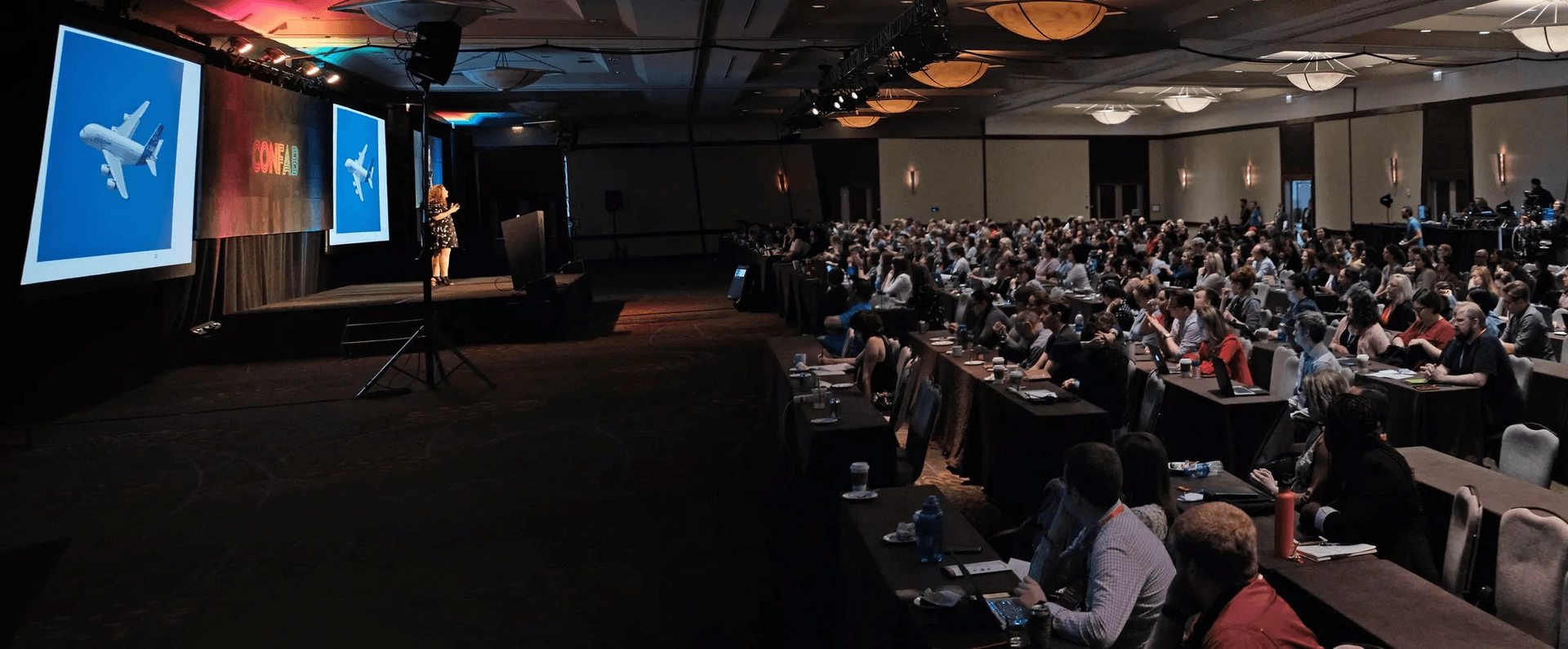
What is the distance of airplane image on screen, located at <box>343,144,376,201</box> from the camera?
14195mm

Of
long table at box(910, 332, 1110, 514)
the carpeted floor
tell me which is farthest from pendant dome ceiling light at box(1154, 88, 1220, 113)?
long table at box(910, 332, 1110, 514)

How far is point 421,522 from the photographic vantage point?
5.86 meters

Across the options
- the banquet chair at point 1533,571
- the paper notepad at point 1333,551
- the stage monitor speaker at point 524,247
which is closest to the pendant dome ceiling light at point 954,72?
the stage monitor speaker at point 524,247

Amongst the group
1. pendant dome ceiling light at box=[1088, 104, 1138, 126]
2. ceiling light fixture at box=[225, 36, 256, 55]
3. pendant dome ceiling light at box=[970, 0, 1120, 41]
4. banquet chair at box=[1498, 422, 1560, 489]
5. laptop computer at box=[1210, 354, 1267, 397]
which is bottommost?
banquet chair at box=[1498, 422, 1560, 489]

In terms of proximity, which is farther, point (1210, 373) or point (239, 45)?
point (239, 45)

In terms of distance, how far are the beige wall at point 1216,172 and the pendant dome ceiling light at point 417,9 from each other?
24649 millimetres

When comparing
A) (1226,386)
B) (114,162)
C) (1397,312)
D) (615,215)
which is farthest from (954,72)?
(615,215)

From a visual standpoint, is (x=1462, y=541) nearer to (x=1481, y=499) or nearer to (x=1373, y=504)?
(x=1373, y=504)

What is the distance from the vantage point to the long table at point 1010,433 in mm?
5414

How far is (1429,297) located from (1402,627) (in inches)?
195

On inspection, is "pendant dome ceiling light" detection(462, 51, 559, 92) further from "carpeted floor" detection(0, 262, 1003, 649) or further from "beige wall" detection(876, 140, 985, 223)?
"beige wall" detection(876, 140, 985, 223)

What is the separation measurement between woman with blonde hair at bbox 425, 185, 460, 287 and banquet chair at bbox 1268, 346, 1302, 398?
430 inches

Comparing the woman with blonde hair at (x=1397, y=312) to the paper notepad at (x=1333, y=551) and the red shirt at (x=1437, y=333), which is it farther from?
the paper notepad at (x=1333, y=551)

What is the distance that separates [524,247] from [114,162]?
555 centimetres
